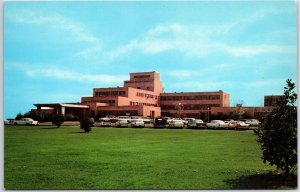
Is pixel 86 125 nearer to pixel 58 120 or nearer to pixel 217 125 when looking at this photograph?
pixel 58 120

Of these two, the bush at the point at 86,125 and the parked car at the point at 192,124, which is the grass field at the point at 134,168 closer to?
the bush at the point at 86,125

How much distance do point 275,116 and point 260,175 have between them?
1.56 meters

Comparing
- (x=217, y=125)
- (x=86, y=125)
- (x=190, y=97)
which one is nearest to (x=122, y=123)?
(x=86, y=125)

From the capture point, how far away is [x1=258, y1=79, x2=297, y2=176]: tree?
7957 millimetres

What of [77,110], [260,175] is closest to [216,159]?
[260,175]

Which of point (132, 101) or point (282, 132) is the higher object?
point (132, 101)

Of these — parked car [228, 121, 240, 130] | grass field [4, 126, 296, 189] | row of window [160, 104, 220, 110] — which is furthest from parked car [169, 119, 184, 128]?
grass field [4, 126, 296, 189]

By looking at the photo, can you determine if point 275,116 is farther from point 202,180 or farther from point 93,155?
point 93,155

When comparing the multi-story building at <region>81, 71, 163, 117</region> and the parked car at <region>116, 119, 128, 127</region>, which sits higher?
A: the multi-story building at <region>81, 71, 163, 117</region>

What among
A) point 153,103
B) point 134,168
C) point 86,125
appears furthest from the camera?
point 153,103

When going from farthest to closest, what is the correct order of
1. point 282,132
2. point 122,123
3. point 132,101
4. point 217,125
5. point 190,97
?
point 132,101
point 190,97
point 122,123
point 217,125
point 282,132

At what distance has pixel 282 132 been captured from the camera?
314 inches

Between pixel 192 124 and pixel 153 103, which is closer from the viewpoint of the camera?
pixel 192 124

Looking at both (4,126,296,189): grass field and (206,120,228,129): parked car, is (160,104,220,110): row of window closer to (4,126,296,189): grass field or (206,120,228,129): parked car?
(206,120,228,129): parked car
